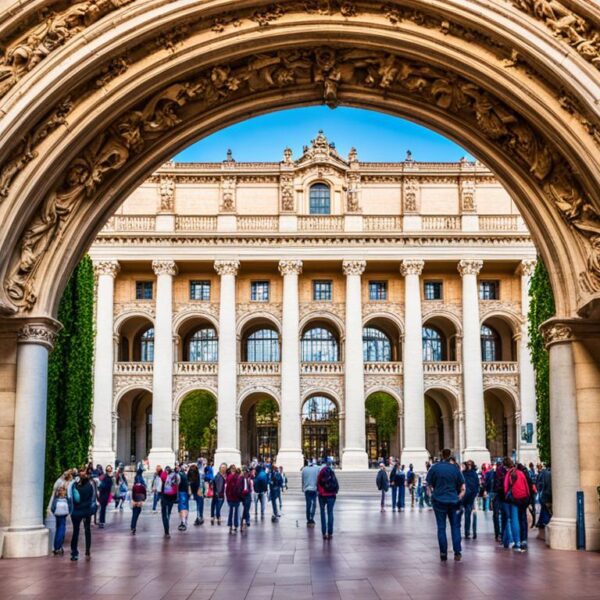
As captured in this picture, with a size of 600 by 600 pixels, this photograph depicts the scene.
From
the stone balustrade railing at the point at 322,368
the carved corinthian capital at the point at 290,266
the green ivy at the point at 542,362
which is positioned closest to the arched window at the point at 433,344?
the stone balustrade railing at the point at 322,368

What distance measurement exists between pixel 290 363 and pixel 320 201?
34.3 ft

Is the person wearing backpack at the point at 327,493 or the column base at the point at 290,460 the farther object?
the column base at the point at 290,460

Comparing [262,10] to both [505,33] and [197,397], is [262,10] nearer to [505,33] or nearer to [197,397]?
[505,33]

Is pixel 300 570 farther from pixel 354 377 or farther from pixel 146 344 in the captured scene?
pixel 146 344

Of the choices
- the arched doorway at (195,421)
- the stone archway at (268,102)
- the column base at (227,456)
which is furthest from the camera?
the arched doorway at (195,421)

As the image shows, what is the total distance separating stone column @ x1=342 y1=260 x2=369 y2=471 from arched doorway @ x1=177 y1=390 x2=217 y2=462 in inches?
497

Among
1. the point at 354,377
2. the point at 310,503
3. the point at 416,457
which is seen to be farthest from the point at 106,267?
the point at 310,503

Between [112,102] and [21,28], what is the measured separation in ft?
5.24

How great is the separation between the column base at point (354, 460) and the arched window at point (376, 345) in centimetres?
891

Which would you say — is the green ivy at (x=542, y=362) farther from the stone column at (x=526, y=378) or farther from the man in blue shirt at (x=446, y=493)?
the stone column at (x=526, y=378)

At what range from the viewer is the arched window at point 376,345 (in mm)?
59125

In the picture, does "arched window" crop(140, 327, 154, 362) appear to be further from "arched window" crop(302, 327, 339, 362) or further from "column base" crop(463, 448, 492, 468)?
"column base" crop(463, 448, 492, 468)

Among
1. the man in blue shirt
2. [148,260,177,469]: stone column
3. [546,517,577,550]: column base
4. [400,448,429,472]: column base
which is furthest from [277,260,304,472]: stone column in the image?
the man in blue shirt

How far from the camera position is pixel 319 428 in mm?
63281
